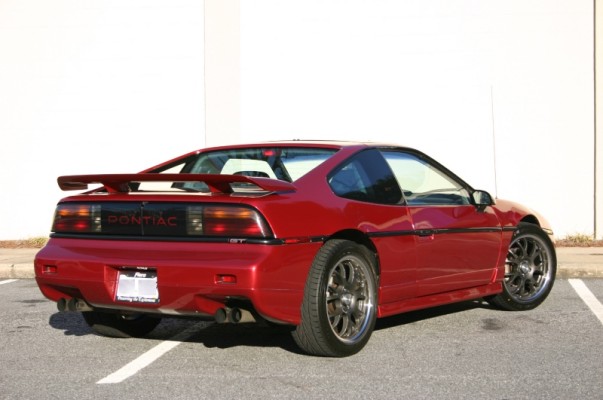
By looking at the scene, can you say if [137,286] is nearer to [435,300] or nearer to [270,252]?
[270,252]

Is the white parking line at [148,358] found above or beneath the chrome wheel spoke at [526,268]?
beneath

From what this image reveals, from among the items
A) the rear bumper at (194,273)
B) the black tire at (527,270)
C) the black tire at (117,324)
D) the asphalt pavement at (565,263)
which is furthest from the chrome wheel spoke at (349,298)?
the asphalt pavement at (565,263)

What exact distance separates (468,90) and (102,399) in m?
9.76

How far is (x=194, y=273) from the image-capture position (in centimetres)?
567

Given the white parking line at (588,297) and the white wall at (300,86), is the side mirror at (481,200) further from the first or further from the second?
the white wall at (300,86)

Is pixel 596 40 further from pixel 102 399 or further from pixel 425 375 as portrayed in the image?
pixel 102 399

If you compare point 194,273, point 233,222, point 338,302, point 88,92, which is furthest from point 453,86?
point 194,273

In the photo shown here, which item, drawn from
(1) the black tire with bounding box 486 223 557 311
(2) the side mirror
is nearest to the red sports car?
(2) the side mirror

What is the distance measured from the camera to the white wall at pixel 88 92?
14516 millimetres

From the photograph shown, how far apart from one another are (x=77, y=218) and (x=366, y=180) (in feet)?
6.41

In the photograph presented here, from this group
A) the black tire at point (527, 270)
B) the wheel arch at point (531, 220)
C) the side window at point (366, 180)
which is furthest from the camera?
the wheel arch at point (531, 220)

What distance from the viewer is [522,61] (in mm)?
13812

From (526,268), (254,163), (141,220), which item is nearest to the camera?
(141,220)

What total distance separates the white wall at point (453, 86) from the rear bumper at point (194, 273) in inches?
326
